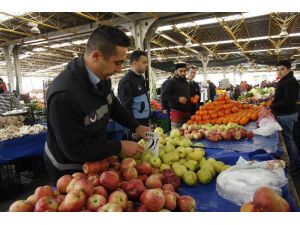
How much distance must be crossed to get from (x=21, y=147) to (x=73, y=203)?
395 centimetres

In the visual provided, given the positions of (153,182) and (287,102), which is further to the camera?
(287,102)

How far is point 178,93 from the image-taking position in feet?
17.8

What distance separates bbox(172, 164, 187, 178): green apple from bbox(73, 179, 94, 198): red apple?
705mm

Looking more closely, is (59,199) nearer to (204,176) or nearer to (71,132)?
(71,132)

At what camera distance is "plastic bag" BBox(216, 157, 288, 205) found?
155 cm

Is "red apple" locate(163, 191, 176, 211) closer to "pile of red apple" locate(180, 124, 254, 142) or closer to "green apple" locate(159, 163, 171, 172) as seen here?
"green apple" locate(159, 163, 171, 172)

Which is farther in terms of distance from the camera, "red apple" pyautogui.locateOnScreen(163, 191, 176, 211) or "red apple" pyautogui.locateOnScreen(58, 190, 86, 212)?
"red apple" pyautogui.locateOnScreen(163, 191, 176, 211)

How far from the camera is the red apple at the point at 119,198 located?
131cm

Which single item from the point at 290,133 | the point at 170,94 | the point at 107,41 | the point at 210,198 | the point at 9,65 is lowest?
the point at 290,133

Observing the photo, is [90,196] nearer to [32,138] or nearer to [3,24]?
[32,138]

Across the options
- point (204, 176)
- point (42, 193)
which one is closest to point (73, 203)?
point (42, 193)

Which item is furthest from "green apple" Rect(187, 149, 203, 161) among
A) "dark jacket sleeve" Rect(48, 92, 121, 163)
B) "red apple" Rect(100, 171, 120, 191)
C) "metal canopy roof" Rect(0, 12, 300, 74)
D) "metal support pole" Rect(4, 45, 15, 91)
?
"metal support pole" Rect(4, 45, 15, 91)

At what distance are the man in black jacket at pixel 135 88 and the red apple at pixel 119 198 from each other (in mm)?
2719
